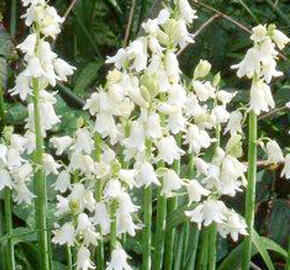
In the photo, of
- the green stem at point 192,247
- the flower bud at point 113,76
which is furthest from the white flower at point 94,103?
the green stem at point 192,247

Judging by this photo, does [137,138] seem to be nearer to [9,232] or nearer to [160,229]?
[160,229]

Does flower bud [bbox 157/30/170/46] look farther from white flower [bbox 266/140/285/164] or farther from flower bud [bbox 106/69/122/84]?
white flower [bbox 266/140/285/164]

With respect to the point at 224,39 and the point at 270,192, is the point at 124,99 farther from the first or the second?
the point at 224,39

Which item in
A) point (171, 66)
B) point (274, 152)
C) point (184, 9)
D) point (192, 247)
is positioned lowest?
point (192, 247)

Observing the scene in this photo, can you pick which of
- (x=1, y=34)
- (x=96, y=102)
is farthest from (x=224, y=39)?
(x=96, y=102)

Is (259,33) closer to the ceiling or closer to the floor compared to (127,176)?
closer to the ceiling

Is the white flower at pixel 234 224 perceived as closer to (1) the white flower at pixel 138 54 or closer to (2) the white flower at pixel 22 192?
(1) the white flower at pixel 138 54

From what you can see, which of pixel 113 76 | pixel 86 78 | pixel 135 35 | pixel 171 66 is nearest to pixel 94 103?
pixel 113 76

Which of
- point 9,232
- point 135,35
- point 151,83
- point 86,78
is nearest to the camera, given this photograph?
point 151,83
